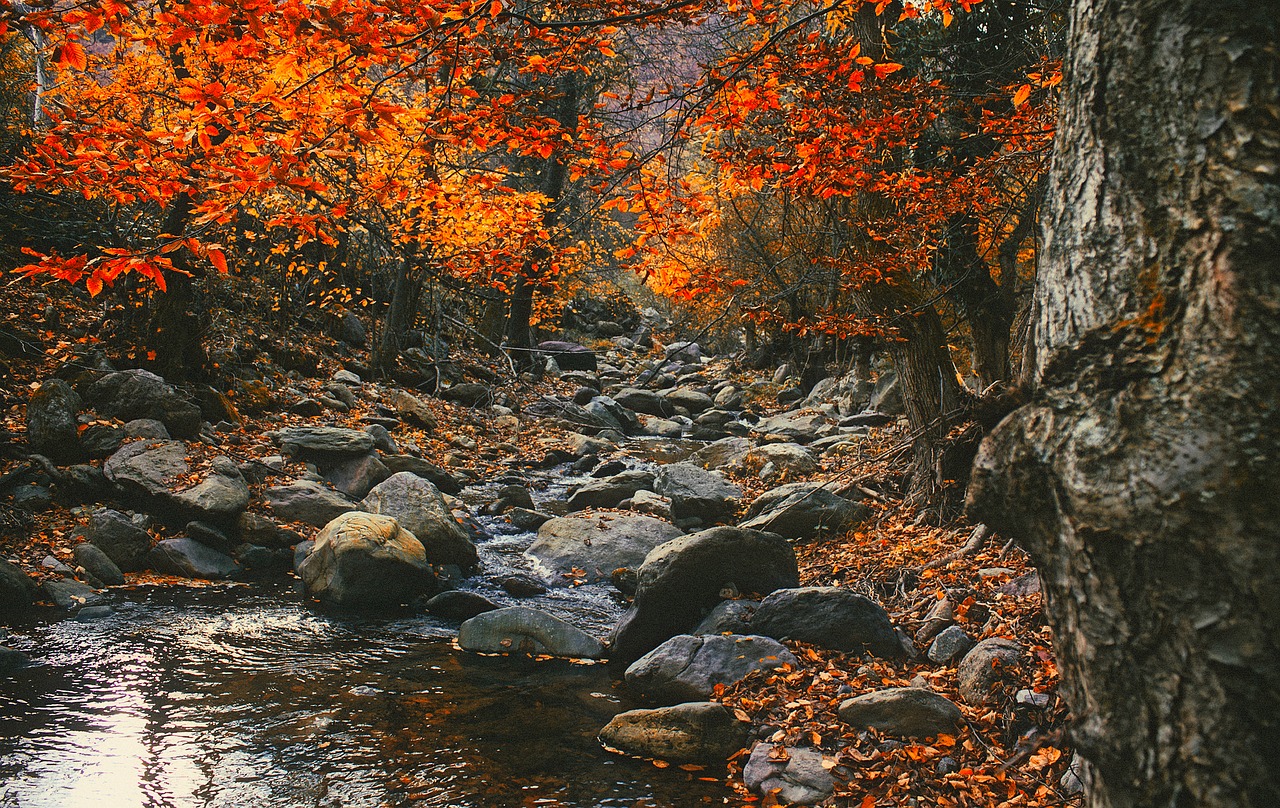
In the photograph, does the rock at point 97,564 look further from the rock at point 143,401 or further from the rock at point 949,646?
the rock at point 949,646

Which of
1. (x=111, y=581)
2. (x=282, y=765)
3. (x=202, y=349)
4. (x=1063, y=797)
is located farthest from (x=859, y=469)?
(x=202, y=349)

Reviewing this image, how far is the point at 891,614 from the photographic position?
20.6 ft

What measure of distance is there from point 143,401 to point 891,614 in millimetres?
8486

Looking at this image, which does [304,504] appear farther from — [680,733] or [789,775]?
[789,775]

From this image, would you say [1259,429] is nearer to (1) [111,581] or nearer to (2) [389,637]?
(2) [389,637]

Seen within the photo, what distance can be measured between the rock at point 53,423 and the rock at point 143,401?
652 millimetres

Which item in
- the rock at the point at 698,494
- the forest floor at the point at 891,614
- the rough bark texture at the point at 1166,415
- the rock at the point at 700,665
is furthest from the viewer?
the rock at the point at 698,494

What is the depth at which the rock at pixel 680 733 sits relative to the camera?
466 centimetres

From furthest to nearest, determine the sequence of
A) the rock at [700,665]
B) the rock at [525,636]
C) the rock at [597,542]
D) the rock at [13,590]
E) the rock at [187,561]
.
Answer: the rock at [597,542]
the rock at [187,561]
the rock at [525,636]
the rock at [13,590]
the rock at [700,665]

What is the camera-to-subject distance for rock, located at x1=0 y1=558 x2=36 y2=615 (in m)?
6.06

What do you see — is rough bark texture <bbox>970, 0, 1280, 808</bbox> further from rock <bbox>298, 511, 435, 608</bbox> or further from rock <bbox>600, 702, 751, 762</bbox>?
rock <bbox>298, 511, 435, 608</bbox>

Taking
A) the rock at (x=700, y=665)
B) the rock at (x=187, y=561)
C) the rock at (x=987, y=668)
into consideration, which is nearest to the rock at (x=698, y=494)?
the rock at (x=700, y=665)

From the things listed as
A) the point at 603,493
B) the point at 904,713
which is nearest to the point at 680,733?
the point at 904,713

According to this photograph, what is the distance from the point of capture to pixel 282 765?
4.42 m
